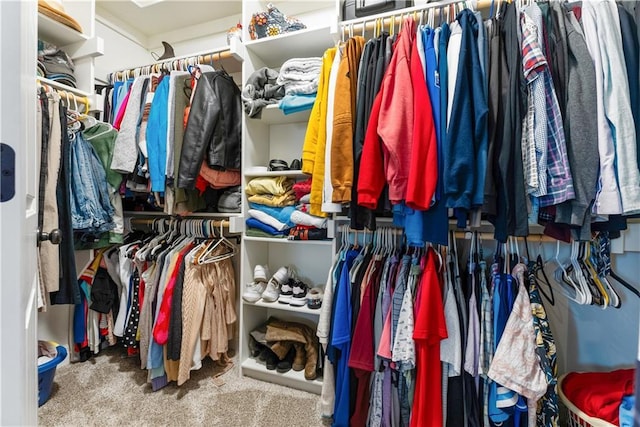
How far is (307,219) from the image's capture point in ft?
4.94

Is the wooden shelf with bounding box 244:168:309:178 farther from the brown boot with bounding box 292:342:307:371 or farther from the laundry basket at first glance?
the laundry basket

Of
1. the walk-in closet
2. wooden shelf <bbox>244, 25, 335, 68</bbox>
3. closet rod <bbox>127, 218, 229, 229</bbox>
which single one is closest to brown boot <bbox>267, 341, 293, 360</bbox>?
the walk-in closet

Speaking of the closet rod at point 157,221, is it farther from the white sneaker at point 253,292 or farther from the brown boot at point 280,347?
the brown boot at point 280,347

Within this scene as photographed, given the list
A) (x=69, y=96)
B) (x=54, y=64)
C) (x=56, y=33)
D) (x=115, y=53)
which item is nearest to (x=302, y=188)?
(x=69, y=96)

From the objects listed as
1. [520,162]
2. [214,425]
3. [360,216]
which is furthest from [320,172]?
[214,425]

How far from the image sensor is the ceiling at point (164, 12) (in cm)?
197

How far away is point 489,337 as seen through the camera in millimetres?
1075

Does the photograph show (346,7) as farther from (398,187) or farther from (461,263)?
(461,263)

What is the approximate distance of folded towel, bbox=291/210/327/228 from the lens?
1.48 m

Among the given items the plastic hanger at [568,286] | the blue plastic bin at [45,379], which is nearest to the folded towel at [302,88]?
the plastic hanger at [568,286]

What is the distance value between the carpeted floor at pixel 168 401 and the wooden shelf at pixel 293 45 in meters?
1.84

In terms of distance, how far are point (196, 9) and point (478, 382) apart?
2.65 metres

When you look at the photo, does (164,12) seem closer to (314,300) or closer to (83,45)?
(83,45)

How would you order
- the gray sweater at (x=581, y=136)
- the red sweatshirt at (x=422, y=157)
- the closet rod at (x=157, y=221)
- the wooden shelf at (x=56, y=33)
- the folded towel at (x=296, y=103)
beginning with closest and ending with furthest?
the gray sweater at (x=581, y=136) → the red sweatshirt at (x=422, y=157) → the folded towel at (x=296, y=103) → the wooden shelf at (x=56, y=33) → the closet rod at (x=157, y=221)
